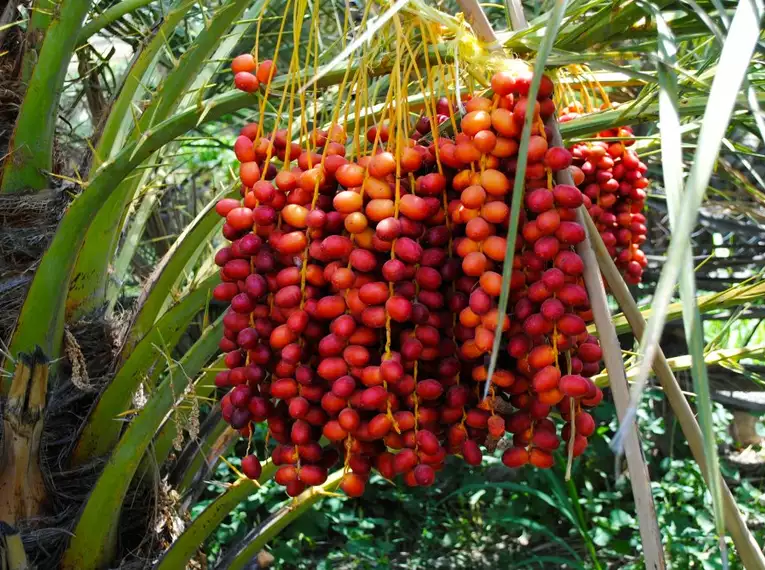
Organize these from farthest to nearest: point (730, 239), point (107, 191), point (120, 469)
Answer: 1. point (730, 239)
2. point (120, 469)
3. point (107, 191)

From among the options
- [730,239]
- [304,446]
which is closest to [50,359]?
[304,446]

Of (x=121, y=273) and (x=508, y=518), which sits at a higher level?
(x=121, y=273)

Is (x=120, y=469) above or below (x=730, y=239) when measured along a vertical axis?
above

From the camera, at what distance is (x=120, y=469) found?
3.96 feet

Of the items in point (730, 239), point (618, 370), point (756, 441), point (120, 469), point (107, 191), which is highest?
point (107, 191)

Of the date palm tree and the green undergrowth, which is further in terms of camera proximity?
the green undergrowth

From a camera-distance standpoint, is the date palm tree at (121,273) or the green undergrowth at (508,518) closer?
the date palm tree at (121,273)

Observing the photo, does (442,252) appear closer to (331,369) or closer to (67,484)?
(331,369)

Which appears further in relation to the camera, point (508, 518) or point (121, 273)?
point (508, 518)

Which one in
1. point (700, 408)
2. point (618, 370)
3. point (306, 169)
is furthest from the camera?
point (306, 169)

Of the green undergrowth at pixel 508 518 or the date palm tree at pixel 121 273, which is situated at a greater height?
the date palm tree at pixel 121 273

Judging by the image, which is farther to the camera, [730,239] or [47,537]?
[730,239]

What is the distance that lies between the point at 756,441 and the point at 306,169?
2.96 meters

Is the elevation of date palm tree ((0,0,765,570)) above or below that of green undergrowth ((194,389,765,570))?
above
